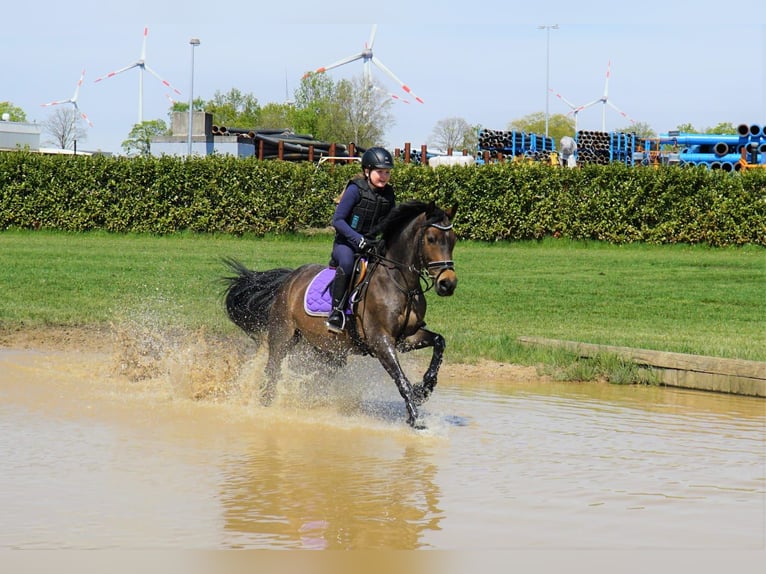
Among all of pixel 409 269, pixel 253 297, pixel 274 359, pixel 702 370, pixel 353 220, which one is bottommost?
pixel 702 370

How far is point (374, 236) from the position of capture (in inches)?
418

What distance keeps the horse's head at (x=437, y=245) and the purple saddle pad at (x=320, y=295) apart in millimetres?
1266

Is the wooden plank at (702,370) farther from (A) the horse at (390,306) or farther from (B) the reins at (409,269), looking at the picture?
(B) the reins at (409,269)

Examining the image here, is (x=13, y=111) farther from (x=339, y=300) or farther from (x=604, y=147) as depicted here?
(x=339, y=300)

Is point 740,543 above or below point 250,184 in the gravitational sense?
below

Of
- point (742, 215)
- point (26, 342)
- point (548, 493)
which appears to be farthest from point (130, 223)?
point (548, 493)

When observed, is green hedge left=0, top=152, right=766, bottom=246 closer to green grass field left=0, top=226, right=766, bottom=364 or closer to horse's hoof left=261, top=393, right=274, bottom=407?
green grass field left=0, top=226, right=766, bottom=364

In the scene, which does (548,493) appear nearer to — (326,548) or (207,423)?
(326,548)

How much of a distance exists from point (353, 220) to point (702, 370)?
4538mm

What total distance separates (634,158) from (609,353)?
46.7m

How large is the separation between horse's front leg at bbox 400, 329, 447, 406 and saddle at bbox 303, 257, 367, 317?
639 millimetres

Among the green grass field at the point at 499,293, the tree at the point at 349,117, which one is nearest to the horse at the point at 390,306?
the green grass field at the point at 499,293

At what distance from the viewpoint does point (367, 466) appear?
8445mm

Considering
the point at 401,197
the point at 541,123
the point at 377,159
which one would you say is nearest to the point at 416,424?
the point at 377,159
